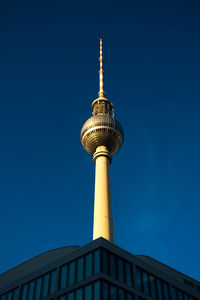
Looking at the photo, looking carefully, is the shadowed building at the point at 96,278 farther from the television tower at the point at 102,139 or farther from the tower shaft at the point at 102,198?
the television tower at the point at 102,139

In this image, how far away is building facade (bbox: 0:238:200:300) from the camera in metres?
41.4

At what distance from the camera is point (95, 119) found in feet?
300

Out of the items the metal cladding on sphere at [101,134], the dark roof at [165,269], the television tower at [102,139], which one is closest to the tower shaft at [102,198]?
the television tower at [102,139]

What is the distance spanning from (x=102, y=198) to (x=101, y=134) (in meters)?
17.4

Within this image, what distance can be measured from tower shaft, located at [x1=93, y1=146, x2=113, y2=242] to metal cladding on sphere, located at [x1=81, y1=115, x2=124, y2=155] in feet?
5.49

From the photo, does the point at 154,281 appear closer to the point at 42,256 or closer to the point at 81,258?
the point at 81,258

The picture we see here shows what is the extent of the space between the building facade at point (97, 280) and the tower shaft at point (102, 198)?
940 inches

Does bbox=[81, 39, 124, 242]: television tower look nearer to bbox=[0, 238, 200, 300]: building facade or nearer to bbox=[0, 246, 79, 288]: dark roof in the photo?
bbox=[0, 246, 79, 288]: dark roof

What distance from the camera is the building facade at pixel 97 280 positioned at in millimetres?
41438

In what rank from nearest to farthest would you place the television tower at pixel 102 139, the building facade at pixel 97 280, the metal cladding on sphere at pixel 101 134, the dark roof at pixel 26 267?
1. the building facade at pixel 97 280
2. the dark roof at pixel 26 267
3. the television tower at pixel 102 139
4. the metal cladding on sphere at pixel 101 134

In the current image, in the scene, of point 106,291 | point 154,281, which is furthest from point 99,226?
point 106,291

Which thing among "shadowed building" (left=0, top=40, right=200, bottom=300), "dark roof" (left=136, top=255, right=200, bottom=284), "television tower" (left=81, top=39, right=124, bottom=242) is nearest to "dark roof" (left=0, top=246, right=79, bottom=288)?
"shadowed building" (left=0, top=40, right=200, bottom=300)

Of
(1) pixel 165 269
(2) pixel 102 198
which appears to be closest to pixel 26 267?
(1) pixel 165 269

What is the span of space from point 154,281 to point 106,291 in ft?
30.1
